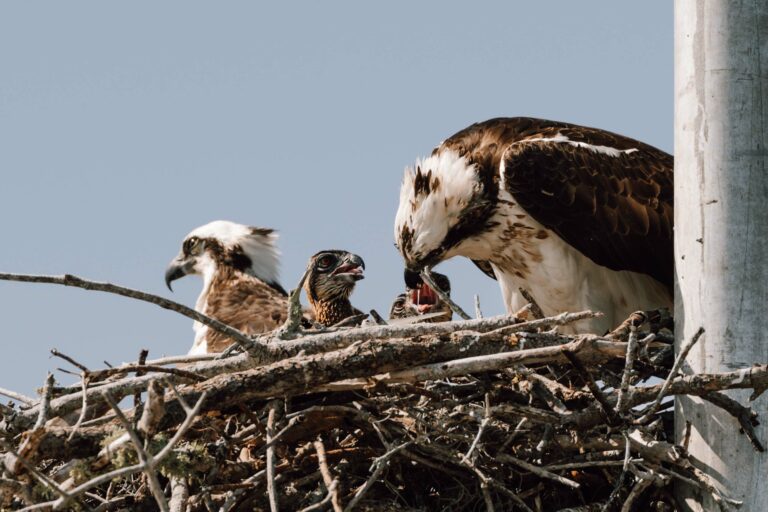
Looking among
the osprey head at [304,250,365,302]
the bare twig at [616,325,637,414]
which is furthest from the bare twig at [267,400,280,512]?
the osprey head at [304,250,365,302]

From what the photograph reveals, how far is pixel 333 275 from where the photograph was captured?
31.3 ft

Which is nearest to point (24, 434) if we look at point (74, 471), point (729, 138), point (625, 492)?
point (74, 471)

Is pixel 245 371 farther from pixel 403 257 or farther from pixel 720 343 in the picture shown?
pixel 403 257

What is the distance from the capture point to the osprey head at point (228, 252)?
10758mm

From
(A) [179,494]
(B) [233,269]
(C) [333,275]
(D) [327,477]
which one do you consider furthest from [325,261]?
(A) [179,494]

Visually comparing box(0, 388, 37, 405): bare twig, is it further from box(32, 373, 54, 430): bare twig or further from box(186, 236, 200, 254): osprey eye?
box(186, 236, 200, 254): osprey eye

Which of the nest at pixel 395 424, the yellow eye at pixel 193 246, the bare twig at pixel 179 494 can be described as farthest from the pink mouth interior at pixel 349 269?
the bare twig at pixel 179 494

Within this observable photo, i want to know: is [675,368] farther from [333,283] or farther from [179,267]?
[179,267]

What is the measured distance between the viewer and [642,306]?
7094 millimetres

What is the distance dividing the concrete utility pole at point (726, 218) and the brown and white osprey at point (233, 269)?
4.81m

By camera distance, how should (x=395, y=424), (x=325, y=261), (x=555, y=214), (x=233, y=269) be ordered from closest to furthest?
(x=395, y=424) → (x=555, y=214) → (x=325, y=261) → (x=233, y=269)

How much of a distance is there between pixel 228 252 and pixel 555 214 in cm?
444

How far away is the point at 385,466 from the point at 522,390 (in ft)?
2.28

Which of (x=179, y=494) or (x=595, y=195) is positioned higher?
(x=595, y=195)
